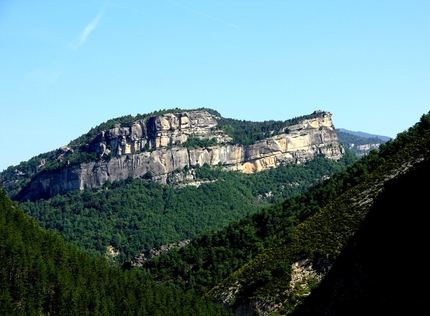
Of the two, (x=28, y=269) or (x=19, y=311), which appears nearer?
(x=19, y=311)

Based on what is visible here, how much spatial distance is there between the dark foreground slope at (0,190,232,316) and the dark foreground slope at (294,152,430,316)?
26614 millimetres

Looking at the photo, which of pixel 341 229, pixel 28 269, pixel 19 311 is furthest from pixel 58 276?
pixel 341 229

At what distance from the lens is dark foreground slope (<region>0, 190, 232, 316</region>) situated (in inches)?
3140

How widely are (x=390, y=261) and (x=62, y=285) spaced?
4115 centimetres

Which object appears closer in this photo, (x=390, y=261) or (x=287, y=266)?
(x=390, y=261)

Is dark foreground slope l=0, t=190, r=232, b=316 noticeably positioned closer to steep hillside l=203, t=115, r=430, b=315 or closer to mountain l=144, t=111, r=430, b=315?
steep hillside l=203, t=115, r=430, b=315

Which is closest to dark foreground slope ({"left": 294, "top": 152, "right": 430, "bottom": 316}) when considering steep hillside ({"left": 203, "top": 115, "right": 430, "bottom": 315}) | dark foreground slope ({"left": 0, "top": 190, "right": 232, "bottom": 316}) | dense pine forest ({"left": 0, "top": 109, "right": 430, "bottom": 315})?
dense pine forest ({"left": 0, "top": 109, "right": 430, "bottom": 315})

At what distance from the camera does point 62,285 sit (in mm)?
82750

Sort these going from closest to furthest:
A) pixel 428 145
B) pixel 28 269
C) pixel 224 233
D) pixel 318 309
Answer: pixel 318 309 < pixel 28 269 < pixel 428 145 < pixel 224 233

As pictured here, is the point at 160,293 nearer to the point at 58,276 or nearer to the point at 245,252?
the point at 58,276

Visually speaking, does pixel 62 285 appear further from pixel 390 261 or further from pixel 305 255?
pixel 390 261

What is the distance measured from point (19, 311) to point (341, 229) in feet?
144

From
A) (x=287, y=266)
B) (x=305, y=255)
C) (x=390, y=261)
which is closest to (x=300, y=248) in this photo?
(x=305, y=255)

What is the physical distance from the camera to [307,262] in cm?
9475
